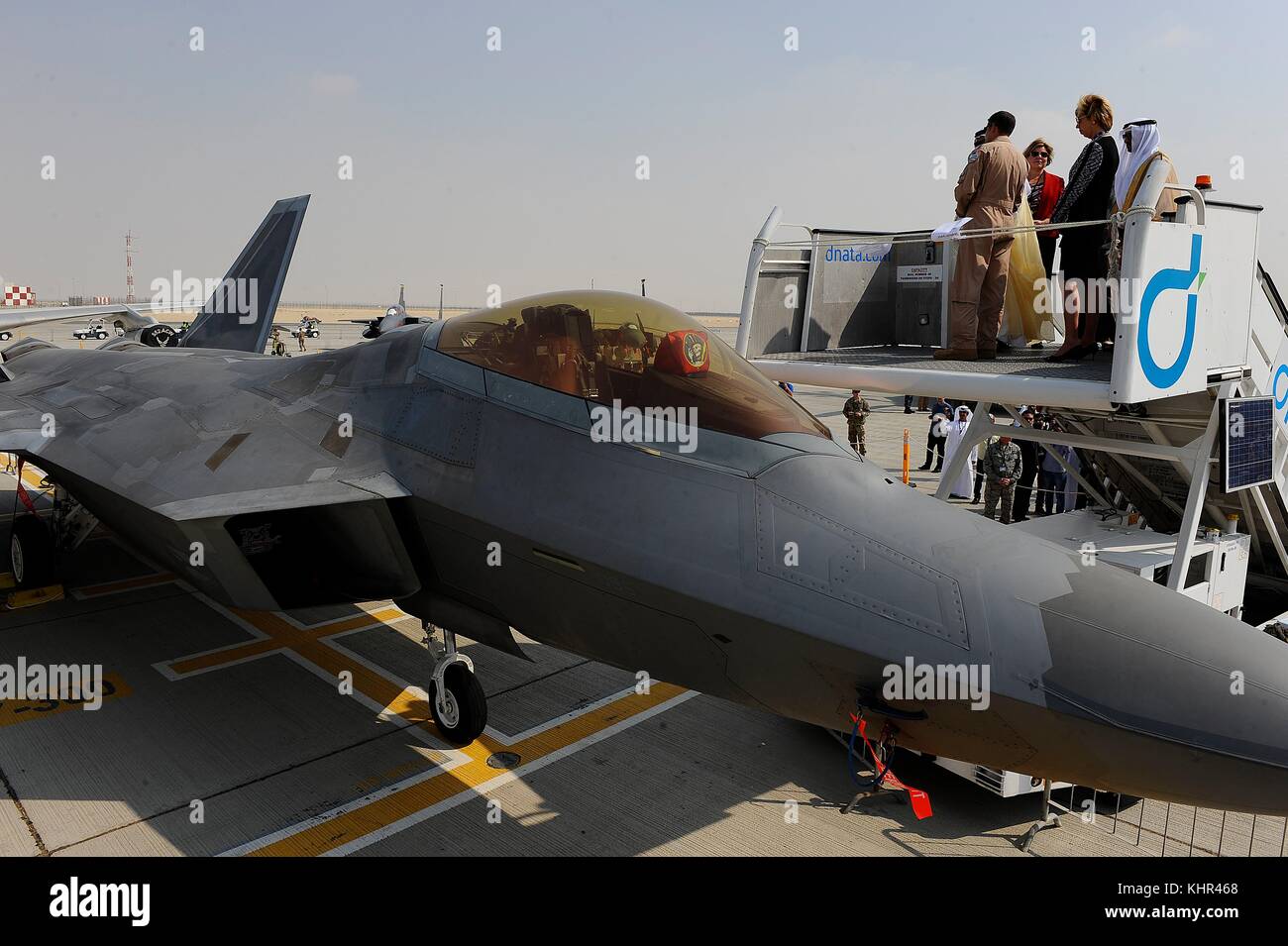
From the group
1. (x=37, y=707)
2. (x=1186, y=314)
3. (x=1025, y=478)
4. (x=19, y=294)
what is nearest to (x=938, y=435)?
(x=1025, y=478)

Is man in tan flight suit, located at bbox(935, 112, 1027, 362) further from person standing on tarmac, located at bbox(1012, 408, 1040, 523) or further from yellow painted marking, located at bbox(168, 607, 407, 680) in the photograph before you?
person standing on tarmac, located at bbox(1012, 408, 1040, 523)

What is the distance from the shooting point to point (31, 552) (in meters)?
9.48

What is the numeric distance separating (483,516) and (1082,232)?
542 centimetres

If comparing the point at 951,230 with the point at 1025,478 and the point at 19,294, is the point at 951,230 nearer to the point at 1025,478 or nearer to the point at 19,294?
the point at 1025,478

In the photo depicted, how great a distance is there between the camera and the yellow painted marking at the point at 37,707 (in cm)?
661

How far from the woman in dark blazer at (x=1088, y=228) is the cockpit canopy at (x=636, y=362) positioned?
11.9 feet

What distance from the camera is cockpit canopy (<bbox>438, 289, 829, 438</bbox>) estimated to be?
422cm

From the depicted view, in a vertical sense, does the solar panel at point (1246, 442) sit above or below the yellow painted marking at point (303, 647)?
above

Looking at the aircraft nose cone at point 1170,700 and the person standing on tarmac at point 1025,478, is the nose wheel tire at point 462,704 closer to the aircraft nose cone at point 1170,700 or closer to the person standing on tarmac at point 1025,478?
the aircraft nose cone at point 1170,700

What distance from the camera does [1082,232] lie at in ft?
22.7

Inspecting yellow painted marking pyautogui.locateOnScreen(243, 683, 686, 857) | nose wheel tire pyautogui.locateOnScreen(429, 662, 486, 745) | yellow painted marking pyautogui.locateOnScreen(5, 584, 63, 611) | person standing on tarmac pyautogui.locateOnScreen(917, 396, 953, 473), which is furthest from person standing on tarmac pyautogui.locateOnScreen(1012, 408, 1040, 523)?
yellow painted marking pyautogui.locateOnScreen(5, 584, 63, 611)

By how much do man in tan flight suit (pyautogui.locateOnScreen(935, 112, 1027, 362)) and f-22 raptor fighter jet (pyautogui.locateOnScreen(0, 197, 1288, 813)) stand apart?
361 cm

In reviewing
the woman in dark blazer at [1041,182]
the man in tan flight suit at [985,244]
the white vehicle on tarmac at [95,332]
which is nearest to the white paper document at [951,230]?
the man in tan flight suit at [985,244]
